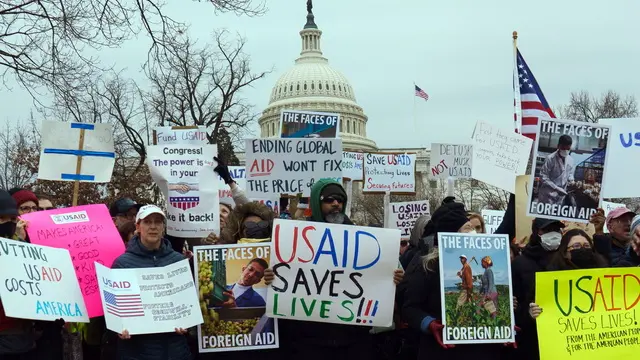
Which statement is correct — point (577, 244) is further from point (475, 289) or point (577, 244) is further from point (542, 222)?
point (475, 289)

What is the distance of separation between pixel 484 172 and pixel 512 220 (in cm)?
198

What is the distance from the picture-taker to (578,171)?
728 cm

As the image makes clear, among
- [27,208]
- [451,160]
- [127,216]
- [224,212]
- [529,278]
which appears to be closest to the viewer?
[529,278]

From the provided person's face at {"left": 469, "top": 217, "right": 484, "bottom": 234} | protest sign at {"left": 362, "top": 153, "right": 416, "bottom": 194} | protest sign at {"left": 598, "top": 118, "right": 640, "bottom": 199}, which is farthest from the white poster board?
protest sign at {"left": 362, "top": 153, "right": 416, "bottom": 194}

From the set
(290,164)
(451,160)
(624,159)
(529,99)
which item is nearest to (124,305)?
(290,164)

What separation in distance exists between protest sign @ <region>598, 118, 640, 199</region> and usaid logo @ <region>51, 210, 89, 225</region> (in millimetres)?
4857

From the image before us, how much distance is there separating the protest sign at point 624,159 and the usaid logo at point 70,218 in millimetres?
4857

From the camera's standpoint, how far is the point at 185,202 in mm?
7590

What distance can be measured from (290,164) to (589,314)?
3.65 meters

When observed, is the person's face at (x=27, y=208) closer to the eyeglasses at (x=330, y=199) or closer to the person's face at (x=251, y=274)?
the person's face at (x=251, y=274)

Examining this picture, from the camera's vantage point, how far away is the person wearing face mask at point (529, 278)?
6031mm

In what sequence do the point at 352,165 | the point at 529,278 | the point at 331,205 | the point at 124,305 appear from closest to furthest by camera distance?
the point at 124,305 < the point at 331,205 < the point at 529,278 < the point at 352,165

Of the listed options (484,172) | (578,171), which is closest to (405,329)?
(578,171)

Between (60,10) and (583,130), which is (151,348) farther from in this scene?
(60,10)
